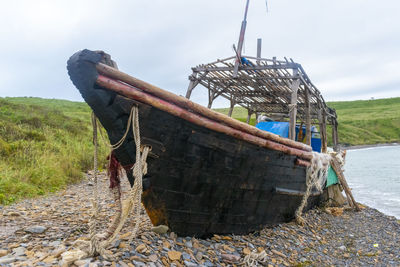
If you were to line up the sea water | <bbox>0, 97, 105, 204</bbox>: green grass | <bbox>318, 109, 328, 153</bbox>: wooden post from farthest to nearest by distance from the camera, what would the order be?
the sea water → <bbox>318, 109, 328, 153</bbox>: wooden post → <bbox>0, 97, 105, 204</bbox>: green grass

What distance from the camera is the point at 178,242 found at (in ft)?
12.1

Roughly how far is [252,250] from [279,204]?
1.30 meters

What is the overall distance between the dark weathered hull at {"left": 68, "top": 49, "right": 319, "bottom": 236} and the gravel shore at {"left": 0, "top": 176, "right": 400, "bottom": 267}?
29 centimetres

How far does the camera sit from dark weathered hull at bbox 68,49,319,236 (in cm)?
294

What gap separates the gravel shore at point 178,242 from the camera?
2.94 metres

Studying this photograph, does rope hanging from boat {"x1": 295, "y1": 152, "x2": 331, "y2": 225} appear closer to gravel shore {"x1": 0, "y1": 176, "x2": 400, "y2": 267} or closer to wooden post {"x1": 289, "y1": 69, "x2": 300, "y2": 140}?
gravel shore {"x1": 0, "y1": 176, "x2": 400, "y2": 267}

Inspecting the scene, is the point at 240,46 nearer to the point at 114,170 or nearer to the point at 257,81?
the point at 257,81

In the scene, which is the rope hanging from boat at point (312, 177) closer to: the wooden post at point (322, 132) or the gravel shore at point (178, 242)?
the gravel shore at point (178, 242)

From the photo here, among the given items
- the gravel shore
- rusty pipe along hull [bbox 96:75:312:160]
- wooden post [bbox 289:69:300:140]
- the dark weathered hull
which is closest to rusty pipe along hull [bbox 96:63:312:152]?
rusty pipe along hull [bbox 96:75:312:160]

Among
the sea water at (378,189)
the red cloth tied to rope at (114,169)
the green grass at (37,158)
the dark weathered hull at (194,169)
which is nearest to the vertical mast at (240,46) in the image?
the dark weathered hull at (194,169)

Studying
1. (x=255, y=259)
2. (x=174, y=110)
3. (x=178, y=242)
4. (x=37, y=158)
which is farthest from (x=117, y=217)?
(x=37, y=158)

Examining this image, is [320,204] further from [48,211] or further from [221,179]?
[48,211]

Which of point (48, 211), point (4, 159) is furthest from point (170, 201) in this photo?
point (4, 159)

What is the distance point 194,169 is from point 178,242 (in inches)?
39.1
